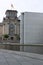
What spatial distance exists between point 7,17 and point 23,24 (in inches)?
1383

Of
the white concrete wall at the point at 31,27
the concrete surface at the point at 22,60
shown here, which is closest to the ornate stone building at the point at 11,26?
the white concrete wall at the point at 31,27

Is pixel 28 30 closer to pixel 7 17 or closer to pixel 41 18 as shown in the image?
pixel 41 18

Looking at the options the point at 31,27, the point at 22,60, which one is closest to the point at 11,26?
the point at 31,27

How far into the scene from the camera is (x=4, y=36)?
83.7 metres

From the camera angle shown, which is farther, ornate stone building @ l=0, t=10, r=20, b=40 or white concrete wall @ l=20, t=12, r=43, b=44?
ornate stone building @ l=0, t=10, r=20, b=40

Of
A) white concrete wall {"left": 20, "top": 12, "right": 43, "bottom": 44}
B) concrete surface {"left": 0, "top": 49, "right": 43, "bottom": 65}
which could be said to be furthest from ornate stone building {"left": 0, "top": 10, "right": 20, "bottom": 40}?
concrete surface {"left": 0, "top": 49, "right": 43, "bottom": 65}

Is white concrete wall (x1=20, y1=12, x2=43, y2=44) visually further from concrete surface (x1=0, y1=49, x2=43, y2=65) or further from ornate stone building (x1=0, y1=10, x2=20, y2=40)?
concrete surface (x1=0, y1=49, x2=43, y2=65)

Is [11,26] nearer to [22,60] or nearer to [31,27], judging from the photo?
[31,27]

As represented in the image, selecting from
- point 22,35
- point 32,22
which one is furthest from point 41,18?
point 22,35

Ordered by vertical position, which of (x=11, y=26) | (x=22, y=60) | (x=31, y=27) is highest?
(x=11, y=26)

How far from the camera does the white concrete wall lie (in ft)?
190

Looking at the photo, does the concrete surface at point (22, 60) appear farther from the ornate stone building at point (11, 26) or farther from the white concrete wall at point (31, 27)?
the ornate stone building at point (11, 26)

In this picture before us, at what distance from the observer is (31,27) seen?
60.5m

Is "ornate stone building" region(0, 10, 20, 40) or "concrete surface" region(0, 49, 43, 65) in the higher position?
"ornate stone building" region(0, 10, 20, 40)
